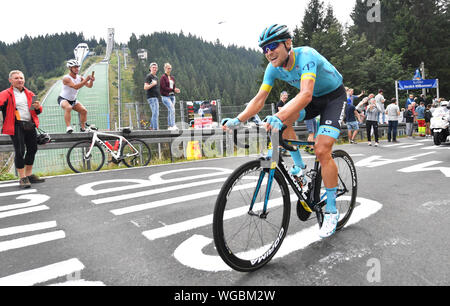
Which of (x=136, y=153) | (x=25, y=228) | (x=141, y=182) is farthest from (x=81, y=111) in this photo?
(x=25, y=228)

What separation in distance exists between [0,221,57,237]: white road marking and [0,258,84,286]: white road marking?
3.91ft

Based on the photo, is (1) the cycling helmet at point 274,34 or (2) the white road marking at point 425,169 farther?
(2) the white road marking at point 425,169

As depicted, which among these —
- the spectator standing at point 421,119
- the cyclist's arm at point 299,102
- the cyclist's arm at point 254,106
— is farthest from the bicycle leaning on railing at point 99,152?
the spectator standing at point 421,119

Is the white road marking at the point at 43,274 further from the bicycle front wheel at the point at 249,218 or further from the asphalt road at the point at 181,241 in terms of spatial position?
the bicycle front wheel at the point at 249,218

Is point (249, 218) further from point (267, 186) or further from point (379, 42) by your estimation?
point (379, 42)

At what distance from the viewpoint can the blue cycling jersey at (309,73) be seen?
9.61ft

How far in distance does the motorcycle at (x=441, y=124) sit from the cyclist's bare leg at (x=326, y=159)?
11.1m

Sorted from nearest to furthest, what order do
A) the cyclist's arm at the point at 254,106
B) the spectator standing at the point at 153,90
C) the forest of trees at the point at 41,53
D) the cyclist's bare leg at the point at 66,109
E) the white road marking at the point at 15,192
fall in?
the cyclist's arm at the point at 254,106 → the white road marking at the point at 15,192 → the cyclist's bare leg at the point at 66,109 → the spectator standing at the point at 153,90 → the forest of trees at the point at 41,53

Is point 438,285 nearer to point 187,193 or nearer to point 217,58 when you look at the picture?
point 187,193

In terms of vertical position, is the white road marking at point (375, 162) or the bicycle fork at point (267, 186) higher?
the bicycle fork at point (267, 186)

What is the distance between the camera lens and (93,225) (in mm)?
3814

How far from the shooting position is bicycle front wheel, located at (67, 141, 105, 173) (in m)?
7.97

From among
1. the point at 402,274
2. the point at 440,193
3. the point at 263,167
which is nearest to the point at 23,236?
the point at 263,167
